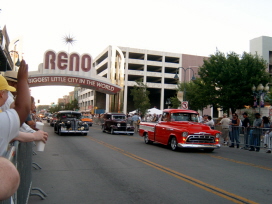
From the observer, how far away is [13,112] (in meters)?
2.29

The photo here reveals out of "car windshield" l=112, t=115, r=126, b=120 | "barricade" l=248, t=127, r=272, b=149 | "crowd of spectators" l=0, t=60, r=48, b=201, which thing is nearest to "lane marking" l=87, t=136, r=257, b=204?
"crowd of spectators" l=0, t=60, r=48, b=201

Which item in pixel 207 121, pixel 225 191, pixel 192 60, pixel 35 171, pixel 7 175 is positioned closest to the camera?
pixel 7 175

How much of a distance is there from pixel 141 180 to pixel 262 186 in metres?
2.77

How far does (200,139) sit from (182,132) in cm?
89

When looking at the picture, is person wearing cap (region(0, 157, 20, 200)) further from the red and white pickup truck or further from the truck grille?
the truck grille

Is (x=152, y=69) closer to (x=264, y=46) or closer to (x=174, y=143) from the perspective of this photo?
(x=264, y=46)

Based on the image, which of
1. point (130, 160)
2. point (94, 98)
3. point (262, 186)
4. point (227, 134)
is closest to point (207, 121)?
point (227, 134)

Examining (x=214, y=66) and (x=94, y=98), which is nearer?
(x=214, y=66)

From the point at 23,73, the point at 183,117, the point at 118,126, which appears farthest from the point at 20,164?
the point at 118,126

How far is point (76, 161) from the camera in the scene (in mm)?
10172

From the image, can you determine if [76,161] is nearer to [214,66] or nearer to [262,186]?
[262,186]

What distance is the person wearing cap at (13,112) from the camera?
2.17m

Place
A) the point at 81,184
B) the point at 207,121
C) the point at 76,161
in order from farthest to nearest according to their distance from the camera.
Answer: the point at 207,121
the point at 76,161
the point at 81,184

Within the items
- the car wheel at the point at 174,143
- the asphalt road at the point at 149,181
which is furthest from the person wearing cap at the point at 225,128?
the asphalt road at the point at 149,181
